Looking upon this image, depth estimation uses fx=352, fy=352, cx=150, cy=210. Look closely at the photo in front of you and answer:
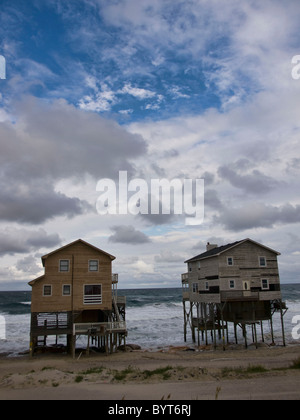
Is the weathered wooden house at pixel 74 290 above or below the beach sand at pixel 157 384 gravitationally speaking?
above

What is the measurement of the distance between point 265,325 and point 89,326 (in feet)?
117

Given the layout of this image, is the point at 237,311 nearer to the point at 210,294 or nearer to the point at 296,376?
the point at 210,294

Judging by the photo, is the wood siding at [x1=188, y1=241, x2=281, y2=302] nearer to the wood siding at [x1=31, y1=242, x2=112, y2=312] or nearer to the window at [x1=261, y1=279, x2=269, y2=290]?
the window at [x1=261, y1=279, x2=269, y2=290]

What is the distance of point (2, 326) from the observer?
6147cm

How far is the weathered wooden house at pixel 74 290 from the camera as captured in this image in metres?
33.8

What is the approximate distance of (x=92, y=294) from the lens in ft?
115

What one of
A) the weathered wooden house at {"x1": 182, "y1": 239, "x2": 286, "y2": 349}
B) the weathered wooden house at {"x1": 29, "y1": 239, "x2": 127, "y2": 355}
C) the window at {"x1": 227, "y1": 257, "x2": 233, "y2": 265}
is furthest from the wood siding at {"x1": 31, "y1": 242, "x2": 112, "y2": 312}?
the window at {"x1": 227, "y1": 257, "x2": 233, "y2": 265}

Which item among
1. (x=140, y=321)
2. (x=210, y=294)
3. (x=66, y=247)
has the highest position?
(x=66, y=247)

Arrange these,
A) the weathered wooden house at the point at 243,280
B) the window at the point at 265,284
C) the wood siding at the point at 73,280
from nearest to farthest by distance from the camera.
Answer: the wood siding at the point at 73,280 < the weathered wooden house at the point at 243,280 < the window at the point at 265,284

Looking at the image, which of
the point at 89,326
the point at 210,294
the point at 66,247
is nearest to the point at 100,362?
the point at 89,326

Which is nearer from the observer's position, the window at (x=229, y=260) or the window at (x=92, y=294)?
the window at (x=92, y=294)

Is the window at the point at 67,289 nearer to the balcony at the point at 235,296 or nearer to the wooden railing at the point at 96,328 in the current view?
the wooden railing at the point at 96,328

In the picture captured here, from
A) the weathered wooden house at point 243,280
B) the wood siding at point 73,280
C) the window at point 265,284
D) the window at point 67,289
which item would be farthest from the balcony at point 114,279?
the window at point 265,284

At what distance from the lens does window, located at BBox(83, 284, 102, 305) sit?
114ft
